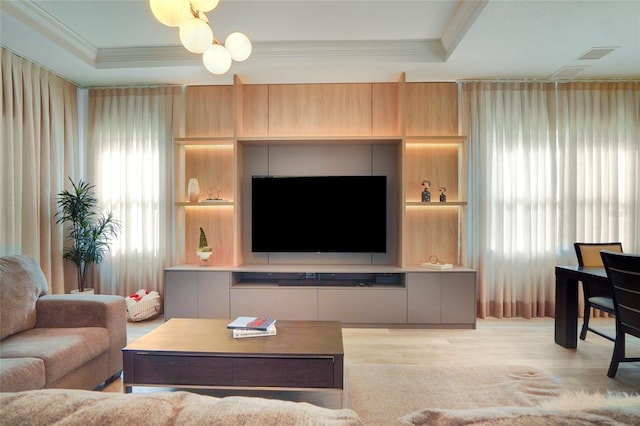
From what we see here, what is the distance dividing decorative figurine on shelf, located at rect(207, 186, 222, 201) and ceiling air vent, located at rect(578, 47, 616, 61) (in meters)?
4.03

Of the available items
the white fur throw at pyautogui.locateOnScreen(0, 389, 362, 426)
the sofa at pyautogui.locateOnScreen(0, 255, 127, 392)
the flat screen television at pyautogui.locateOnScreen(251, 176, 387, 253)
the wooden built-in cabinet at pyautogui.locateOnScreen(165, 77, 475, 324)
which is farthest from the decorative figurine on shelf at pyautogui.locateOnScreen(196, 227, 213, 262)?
the white fur throw at pyautogui.locateOnScreen(0, 389, 362, 426)

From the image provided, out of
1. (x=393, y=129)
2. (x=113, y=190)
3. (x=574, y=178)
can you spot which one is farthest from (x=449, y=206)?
(x=113, y=190)

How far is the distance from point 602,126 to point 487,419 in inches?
184

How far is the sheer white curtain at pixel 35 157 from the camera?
3.15 meters

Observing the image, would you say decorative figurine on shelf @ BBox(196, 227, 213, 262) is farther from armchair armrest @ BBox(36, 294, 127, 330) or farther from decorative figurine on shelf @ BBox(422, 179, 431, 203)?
decorative figurine on shelf @ BBox(422, 179, 431, 203)

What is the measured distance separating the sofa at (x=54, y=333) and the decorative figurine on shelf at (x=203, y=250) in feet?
4.28

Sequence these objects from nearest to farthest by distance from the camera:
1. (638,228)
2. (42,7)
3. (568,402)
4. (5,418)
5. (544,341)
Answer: (5,418), (568,402), (42,7), (544,341), (638,228)

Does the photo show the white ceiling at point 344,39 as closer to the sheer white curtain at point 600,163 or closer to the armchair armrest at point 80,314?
the sheer white curtain at point 600,163

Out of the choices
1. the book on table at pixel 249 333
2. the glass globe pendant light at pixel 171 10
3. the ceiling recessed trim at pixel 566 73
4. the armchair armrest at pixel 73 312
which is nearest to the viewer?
the glass globe pendant light at pixel 171 10

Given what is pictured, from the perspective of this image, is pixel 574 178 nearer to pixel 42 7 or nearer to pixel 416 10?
pixel 416 10

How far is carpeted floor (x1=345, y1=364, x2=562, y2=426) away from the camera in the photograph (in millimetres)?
1344

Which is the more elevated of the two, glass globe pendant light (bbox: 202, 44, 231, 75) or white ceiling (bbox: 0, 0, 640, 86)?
white ceiling (bbox: 0, 0, 640, 86)

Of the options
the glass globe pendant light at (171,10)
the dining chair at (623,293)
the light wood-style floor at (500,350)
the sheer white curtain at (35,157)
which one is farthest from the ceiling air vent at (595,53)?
the sheer white curtain at (35,157)

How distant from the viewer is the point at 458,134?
3984 mm
